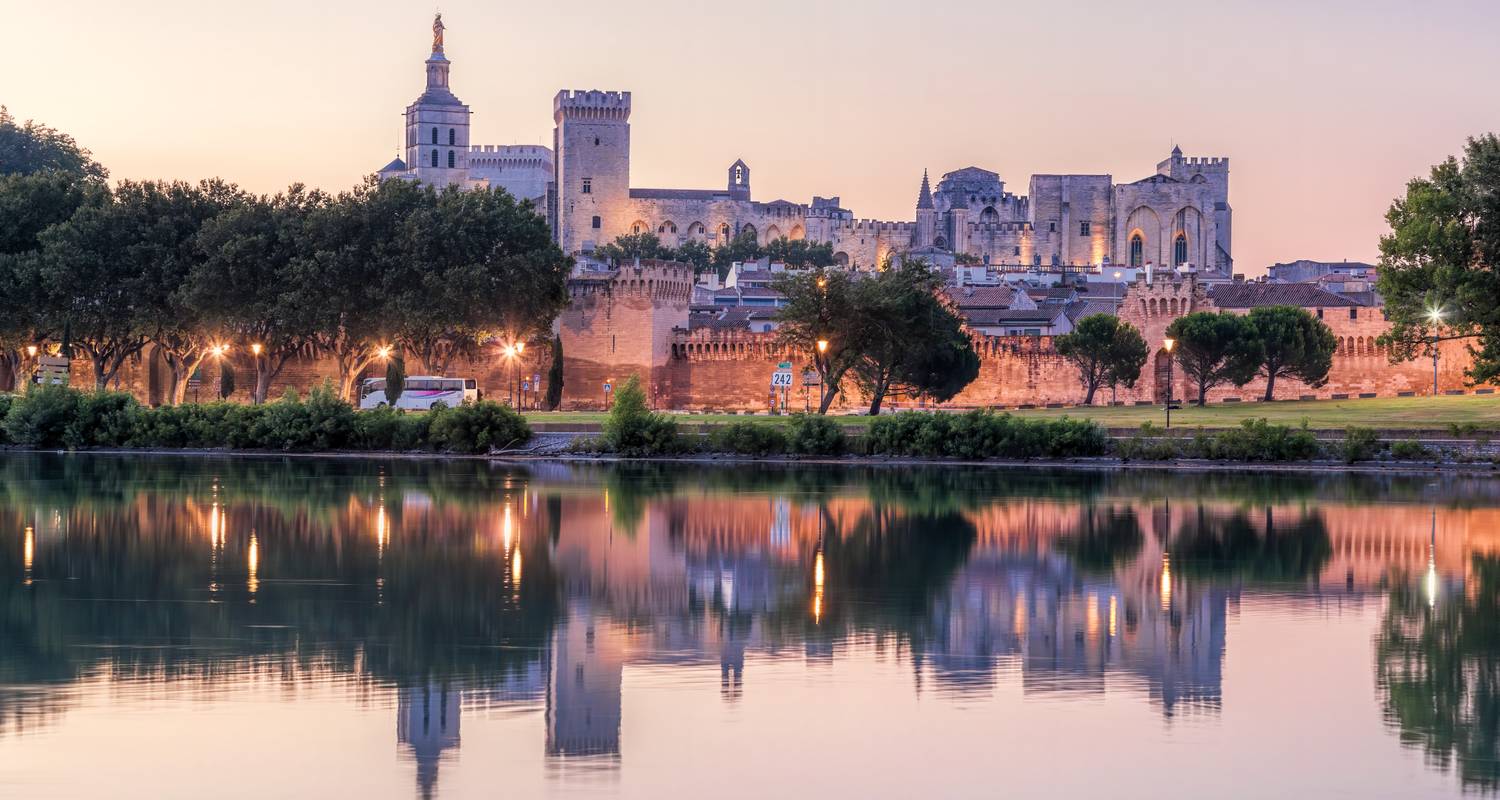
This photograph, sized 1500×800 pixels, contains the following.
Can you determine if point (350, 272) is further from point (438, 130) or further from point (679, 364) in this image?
point (438, 130)

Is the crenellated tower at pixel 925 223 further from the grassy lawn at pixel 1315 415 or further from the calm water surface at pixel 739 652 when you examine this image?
the calm water surface at pixel 739 652

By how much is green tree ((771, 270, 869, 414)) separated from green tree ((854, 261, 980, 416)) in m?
0.17

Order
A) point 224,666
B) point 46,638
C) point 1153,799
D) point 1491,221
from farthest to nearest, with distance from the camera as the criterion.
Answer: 1. point 1491,221
2. point 46,638
3. point 224,666
4. point 1153,799


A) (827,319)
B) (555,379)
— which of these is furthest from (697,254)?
(827,319)

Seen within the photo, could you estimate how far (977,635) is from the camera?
53.6 feet

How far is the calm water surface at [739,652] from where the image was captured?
11398mm

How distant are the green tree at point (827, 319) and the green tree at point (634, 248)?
55.3 metres

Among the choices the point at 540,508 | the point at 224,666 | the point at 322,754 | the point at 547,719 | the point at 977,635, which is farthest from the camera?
the point at 540,508

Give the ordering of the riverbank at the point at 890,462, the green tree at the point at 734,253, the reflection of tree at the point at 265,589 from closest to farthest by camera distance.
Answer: the reflection of tree at the point at 265,589, the riverbank at the point at 890,462, the green tree at the point at 734,253

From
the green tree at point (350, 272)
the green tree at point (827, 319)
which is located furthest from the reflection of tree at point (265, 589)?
the green tree at point (350, 272)

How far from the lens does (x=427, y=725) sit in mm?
12320

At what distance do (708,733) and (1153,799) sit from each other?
288 centimetres

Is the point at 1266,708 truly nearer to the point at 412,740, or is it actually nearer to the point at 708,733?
the point at 708,733

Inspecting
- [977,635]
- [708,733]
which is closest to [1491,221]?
[977,635]
